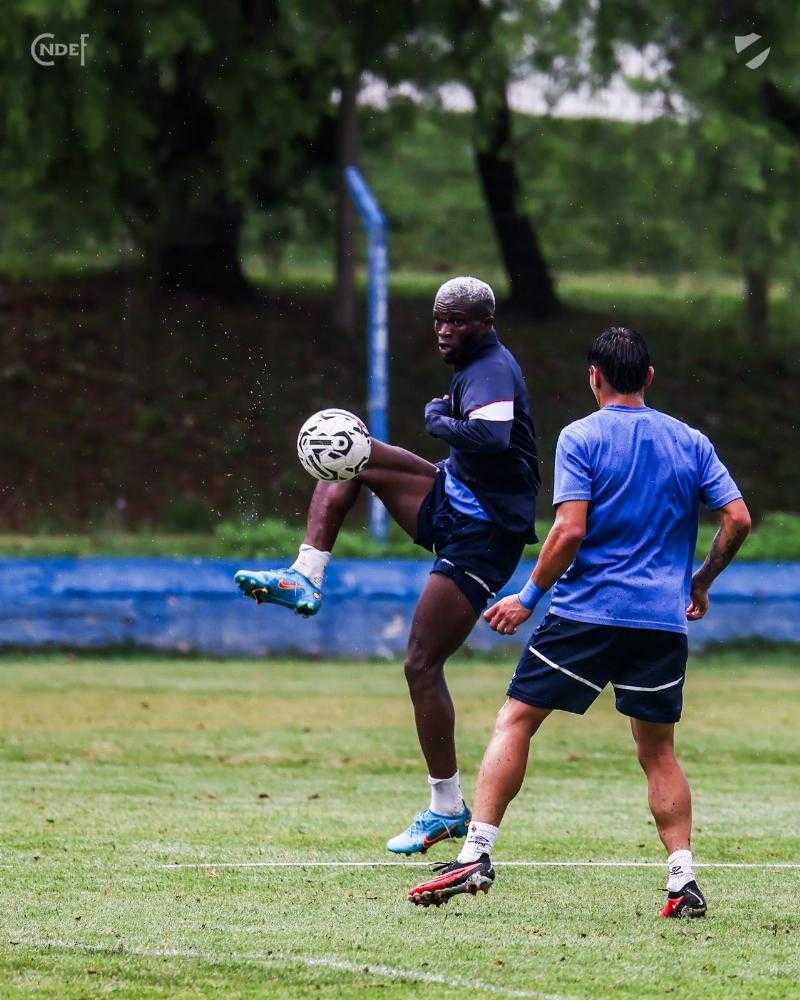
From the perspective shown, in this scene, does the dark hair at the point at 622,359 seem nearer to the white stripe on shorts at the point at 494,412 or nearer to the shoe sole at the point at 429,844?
the white stripe on shorts at the point at 494,412

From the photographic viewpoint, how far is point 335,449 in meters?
6.59

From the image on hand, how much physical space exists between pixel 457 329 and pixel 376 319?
9252 millimetres

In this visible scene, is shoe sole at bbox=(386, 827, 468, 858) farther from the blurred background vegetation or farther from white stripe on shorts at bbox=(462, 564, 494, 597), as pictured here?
the blurred background vegetation

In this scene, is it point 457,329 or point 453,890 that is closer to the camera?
point 453,890

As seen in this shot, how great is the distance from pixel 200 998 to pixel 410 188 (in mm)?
20008

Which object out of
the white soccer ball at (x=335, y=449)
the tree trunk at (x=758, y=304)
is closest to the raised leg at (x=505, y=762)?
the white soccer ball at (x=335, y=449)

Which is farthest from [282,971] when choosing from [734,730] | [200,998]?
[734,730]

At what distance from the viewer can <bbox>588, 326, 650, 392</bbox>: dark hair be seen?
5.66 m

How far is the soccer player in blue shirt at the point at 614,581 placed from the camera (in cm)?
555

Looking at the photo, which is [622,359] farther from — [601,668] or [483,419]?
[601,668]

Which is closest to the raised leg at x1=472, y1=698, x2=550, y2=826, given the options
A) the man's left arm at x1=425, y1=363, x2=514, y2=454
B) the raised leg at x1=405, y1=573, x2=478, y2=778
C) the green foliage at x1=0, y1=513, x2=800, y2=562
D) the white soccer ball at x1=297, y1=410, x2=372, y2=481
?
the raised leg at x1=405, y1=573, x2=478, y2=778

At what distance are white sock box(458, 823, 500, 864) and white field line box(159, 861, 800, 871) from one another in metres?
0.96

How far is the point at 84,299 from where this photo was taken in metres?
21.2

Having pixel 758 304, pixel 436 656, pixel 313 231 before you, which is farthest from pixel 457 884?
pixel 758 304
